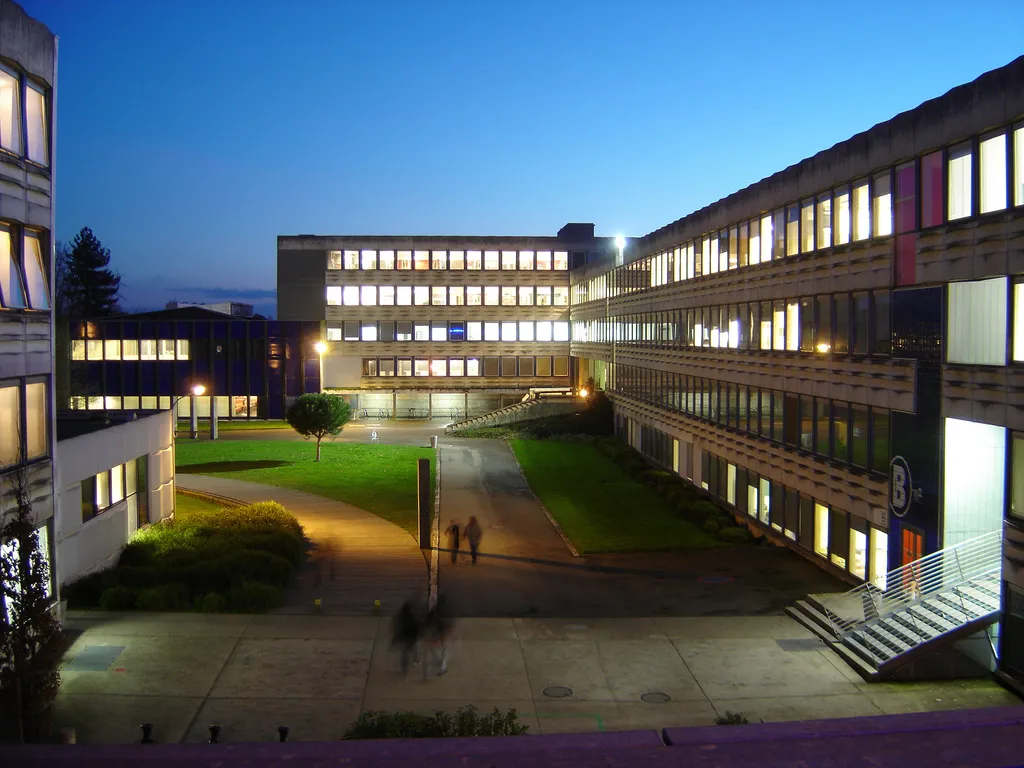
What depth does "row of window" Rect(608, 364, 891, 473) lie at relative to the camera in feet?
80.4

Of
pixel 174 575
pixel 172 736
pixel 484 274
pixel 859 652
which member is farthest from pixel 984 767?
pixel 484 274

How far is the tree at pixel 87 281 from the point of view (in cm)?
11375

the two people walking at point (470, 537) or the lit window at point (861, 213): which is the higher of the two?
the lit window at point (861, 213)

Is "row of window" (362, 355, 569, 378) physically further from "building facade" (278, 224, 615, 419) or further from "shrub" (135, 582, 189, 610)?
"shrub" (135, 582, 189, 610)

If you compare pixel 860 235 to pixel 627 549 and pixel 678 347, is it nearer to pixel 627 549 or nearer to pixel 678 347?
pixel 627 549

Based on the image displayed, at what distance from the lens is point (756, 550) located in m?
30.5

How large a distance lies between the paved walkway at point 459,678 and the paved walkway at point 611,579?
203 cm

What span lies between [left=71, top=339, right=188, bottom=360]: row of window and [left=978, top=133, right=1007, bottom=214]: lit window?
56.4m

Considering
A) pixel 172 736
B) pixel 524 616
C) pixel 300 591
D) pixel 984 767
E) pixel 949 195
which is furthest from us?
pixel 300 591

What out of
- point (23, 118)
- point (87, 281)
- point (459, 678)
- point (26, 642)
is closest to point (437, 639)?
point (459, 678)

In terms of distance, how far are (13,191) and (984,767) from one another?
62.8 feet

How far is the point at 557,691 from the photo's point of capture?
1725cm

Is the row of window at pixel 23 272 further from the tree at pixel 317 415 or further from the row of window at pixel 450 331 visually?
the row of window at pixel 450 331

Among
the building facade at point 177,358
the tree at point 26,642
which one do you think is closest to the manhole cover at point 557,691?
the tree at point 26,642
